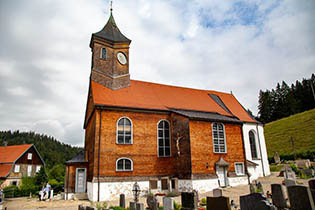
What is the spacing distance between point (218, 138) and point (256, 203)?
1316cm

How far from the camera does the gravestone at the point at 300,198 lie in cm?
601

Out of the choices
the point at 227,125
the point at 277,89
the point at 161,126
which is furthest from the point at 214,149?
the point at 277,89

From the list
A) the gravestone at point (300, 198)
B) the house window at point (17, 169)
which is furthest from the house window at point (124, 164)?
the house window at point (17, 169)

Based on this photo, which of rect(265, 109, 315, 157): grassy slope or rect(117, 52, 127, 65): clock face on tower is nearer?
rect(117, 52, 127, 65): clock face on tower

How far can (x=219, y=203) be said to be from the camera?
7.28 m

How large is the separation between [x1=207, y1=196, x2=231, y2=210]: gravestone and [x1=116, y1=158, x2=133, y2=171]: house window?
35.0 feet

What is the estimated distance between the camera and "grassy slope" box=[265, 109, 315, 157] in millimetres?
37844

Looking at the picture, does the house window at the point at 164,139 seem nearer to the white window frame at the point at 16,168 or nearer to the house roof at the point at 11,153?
the white window frame at the point at 16,168

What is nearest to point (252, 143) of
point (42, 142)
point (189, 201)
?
point (189, 201)

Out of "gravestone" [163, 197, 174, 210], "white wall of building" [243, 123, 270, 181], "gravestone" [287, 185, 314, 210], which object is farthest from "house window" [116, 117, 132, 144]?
"gravestone" [287, 185, 314, 210]

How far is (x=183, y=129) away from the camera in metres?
18.4

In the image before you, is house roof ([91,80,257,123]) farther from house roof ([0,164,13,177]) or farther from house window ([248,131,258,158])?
house roof ([0,164,13,177])

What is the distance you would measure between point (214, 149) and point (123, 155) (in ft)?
24.1

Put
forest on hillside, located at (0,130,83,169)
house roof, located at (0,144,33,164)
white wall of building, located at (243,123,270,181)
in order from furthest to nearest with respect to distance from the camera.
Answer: forest on hillside, located at (0,130,83,169), house roof, located at (0,144,33,164), white wall of building, located at (243,123,270,181)
